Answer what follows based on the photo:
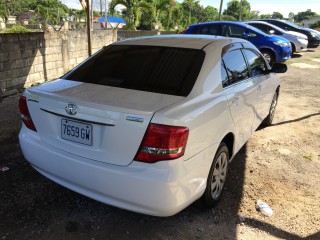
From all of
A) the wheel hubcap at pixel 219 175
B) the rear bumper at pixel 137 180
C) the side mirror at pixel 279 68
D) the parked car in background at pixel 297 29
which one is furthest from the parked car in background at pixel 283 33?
the rear bumper at pixel 137 180

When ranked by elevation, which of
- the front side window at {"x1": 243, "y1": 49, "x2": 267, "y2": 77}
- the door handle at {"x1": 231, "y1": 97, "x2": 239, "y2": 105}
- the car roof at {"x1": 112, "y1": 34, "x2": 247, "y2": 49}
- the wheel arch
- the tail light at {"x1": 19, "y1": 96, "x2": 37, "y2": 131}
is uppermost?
the car roof at {"x1": 112, "y1": 34, "x2": 247, "y2": 49}

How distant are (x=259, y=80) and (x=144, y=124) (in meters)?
2.40

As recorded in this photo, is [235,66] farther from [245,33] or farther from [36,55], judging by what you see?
[245,33]

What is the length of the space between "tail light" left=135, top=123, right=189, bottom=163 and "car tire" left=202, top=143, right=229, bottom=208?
26.0 inches

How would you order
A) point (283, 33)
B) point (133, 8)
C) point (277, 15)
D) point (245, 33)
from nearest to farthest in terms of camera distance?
1. point (245, 33)
2. point (283, 33)
3. point (133, 8)
4. point (277, 15)

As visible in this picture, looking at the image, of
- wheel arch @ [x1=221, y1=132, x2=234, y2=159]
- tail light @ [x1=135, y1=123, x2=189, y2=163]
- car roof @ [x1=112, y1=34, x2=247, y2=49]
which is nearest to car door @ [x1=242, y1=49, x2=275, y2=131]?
car roof @ [x1=112, y1=34, x2=247, y2=49]

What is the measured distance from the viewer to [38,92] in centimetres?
273

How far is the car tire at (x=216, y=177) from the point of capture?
2.83m

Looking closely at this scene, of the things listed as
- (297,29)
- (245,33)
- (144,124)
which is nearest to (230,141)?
(144,124)

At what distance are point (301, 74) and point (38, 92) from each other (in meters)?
10.1

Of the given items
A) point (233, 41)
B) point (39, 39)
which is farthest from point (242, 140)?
point (39, 39)

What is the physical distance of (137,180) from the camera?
225 cm

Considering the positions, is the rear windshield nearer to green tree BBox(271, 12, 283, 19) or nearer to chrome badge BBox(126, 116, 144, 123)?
chrome badge BBox(126, 116, 144, 123)

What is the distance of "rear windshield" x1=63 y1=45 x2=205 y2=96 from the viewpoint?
2.72 meters
